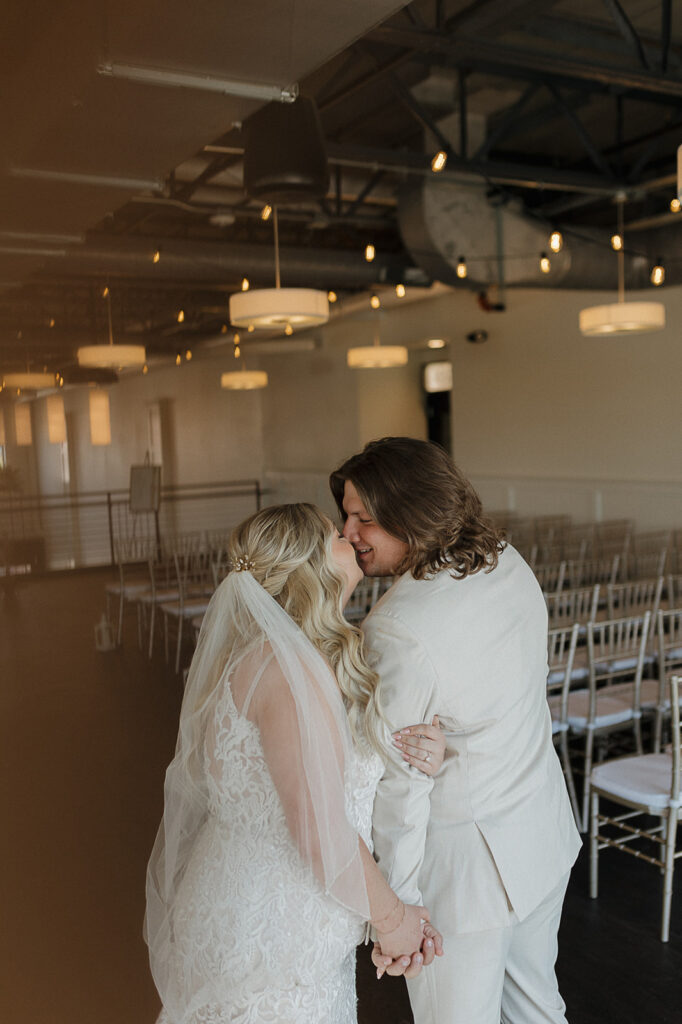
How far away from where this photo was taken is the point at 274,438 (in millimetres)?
3672

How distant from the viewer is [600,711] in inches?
164

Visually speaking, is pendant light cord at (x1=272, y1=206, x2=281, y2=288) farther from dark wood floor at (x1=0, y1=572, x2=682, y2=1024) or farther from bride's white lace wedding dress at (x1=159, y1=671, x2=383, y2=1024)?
bride's white lace wedding dress at (x1=159, y1=671, x2=383, y2=1024)

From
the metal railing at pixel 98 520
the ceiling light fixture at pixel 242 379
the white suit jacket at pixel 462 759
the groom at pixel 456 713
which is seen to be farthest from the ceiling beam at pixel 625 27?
the white suit jacket at pixel 462 759

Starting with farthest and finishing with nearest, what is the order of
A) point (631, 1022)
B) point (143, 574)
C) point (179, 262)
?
point (179, 262)
point (143, 574)
point (631, 1022)

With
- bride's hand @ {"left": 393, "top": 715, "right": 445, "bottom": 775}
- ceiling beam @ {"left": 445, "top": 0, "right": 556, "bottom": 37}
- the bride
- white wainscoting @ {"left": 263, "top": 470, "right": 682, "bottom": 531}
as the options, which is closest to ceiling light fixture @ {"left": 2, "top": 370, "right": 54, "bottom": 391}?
the bride

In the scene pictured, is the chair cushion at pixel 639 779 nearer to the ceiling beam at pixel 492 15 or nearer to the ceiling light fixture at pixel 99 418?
the ceiling light fixture at pixel 99 418

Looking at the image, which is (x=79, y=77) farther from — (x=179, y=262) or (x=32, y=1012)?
(x=32, y=1012)

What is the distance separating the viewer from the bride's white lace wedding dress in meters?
1.69

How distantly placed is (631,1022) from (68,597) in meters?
2.18

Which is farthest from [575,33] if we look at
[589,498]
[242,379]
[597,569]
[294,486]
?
[294,486]

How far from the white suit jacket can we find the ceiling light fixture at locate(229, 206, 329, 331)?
2492 mm

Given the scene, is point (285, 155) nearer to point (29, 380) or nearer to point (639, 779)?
point (29, 380)

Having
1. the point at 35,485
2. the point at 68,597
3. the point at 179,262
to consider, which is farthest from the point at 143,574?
the point at 179,262

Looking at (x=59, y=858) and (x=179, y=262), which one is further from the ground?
(x=179, y=262)
